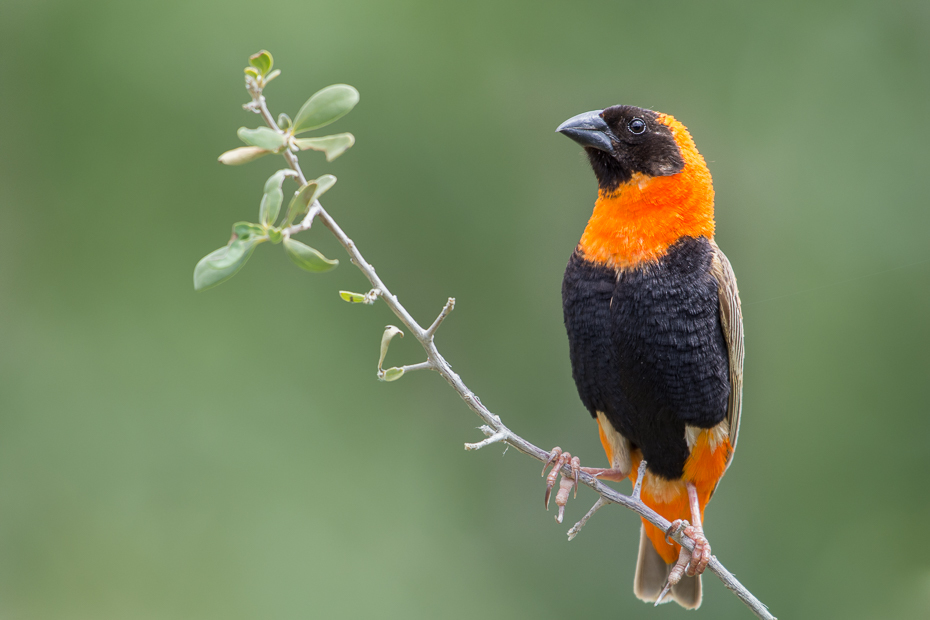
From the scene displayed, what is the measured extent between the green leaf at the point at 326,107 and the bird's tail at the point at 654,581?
244 centimetres

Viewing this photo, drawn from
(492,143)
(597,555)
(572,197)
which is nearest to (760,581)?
(597,555)

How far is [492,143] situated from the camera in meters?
5.91

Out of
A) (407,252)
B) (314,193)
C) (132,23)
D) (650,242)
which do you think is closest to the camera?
→ (314,193)

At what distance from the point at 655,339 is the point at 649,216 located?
1.40 ft

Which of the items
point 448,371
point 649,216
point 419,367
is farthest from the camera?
point 649,216

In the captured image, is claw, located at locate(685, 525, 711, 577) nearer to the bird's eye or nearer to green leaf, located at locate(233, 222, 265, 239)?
the bird's eye

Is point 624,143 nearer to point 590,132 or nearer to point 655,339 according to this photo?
point 590,132

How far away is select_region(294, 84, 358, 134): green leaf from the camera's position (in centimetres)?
152

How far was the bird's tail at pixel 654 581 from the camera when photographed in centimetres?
333

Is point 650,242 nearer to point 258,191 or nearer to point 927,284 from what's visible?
point 258,191

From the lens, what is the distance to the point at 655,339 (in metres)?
2.64

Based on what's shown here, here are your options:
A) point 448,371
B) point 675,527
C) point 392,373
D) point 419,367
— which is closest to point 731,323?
point 675,527

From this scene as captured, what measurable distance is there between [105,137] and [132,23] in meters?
0.77

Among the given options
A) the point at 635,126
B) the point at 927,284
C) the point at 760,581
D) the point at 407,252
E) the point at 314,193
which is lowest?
the point at 760,581
